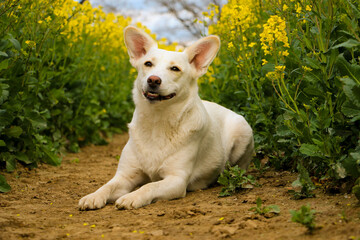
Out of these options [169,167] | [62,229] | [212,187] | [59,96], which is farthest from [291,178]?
[59,96]

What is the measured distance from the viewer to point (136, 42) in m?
4.88

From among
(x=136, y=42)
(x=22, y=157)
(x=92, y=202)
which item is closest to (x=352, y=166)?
(x=92, y=202)

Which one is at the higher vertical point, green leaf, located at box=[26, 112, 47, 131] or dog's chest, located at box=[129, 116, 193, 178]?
green leaf, located at box=[26, 112, 47, 131]

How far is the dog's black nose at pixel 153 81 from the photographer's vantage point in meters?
4.13

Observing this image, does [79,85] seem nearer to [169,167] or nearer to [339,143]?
[169,167]

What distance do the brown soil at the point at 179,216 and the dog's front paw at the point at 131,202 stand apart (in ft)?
0.20

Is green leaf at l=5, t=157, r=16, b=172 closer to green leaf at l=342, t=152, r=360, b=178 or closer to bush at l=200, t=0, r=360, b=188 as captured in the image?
bush at l=200, t=0, r=360, b=188

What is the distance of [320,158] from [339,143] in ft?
0.64

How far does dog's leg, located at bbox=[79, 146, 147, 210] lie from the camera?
4039mm

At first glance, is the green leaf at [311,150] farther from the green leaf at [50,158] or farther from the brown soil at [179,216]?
the green leaf at [50,158]

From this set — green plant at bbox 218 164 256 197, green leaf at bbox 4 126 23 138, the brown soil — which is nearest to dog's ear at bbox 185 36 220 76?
green plant at bbox 218 164 256 197

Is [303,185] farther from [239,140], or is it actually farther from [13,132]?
[13,132]

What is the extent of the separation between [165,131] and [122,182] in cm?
67

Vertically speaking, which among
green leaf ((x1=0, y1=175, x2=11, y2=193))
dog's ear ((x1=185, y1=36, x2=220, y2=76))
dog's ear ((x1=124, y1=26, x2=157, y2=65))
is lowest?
green leaf ((x1=0, y1=175, x2=11, y2=193))
